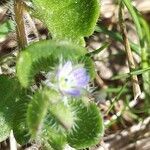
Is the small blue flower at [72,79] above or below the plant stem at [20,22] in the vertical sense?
below

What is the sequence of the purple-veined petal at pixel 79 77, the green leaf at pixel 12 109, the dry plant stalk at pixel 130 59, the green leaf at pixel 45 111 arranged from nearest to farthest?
the green leaf at pixel 45 111, the purple-veined petal at pixel 79 77, the green leaf at pixel 12 109, the dry plant stalk at pixel 130 59

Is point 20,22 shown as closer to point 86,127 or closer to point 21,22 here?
point 21,22

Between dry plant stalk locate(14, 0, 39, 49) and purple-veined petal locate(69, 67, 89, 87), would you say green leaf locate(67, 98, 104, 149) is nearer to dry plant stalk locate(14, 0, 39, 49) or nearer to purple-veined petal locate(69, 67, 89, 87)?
purple-veined petal locate(69, 67, 89, 87)

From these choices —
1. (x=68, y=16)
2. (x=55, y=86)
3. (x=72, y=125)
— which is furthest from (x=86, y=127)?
(x=68, y=16)

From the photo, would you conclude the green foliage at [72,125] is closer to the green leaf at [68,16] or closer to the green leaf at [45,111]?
the green leaf at [45,111]

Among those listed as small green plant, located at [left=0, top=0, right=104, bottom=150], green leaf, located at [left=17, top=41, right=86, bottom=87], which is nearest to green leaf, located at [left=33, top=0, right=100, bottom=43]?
small green plant, located at [left=0, top=0, right=104, bottom=150]

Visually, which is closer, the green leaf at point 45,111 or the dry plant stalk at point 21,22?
the green leaf at point 45,111

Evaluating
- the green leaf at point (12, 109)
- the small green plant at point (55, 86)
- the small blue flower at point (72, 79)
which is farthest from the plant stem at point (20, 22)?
the small blue flower at point (72, 79)
